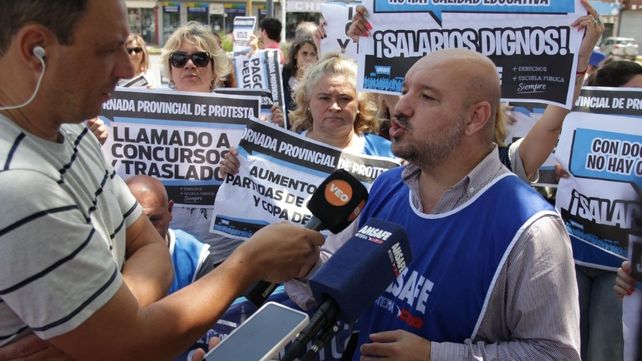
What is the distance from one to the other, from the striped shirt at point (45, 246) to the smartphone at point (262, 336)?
0.86 ft

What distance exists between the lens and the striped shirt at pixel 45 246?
3.65 feet

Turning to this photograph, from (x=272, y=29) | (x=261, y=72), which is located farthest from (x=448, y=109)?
(x=272, y=29)

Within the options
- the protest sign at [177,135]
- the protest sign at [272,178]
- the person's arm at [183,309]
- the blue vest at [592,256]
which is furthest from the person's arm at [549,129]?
the person's arm at [183,309]

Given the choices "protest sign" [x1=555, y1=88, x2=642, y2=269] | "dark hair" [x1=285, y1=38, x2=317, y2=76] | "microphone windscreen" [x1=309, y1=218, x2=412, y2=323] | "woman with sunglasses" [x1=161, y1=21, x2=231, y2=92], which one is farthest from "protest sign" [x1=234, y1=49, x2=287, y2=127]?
"microphone windscreen" [x1=309, y1=218, x2=412, y2=323]

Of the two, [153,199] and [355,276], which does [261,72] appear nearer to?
[153,199]

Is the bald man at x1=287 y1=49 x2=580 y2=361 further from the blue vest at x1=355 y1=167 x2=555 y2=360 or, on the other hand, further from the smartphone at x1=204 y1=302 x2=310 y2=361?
the smartphone at x1=204 y1=302 x2=310 y2=361

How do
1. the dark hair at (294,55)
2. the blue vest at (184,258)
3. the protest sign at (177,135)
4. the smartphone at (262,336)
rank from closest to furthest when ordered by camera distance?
1. the smartphone at (262,336)
2. the blue vest at (184,258)
3. the protest sign at (177,135)
4. the dark hair at (294,55)

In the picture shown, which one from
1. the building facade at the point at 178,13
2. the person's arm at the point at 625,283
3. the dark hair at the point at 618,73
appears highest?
the building facade at the point at 178,13

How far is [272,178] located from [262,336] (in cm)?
243

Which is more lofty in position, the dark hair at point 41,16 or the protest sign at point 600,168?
the dark hair at point 41,16

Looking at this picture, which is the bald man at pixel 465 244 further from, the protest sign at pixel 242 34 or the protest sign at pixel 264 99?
the protest sign at pixel 242 34

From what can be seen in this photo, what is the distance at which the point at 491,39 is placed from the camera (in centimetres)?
342

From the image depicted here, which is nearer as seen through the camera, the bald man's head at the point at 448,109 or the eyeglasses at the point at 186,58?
the bald man's head at the point at 448,109

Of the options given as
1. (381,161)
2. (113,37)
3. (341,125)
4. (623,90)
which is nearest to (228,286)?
(113,37)
